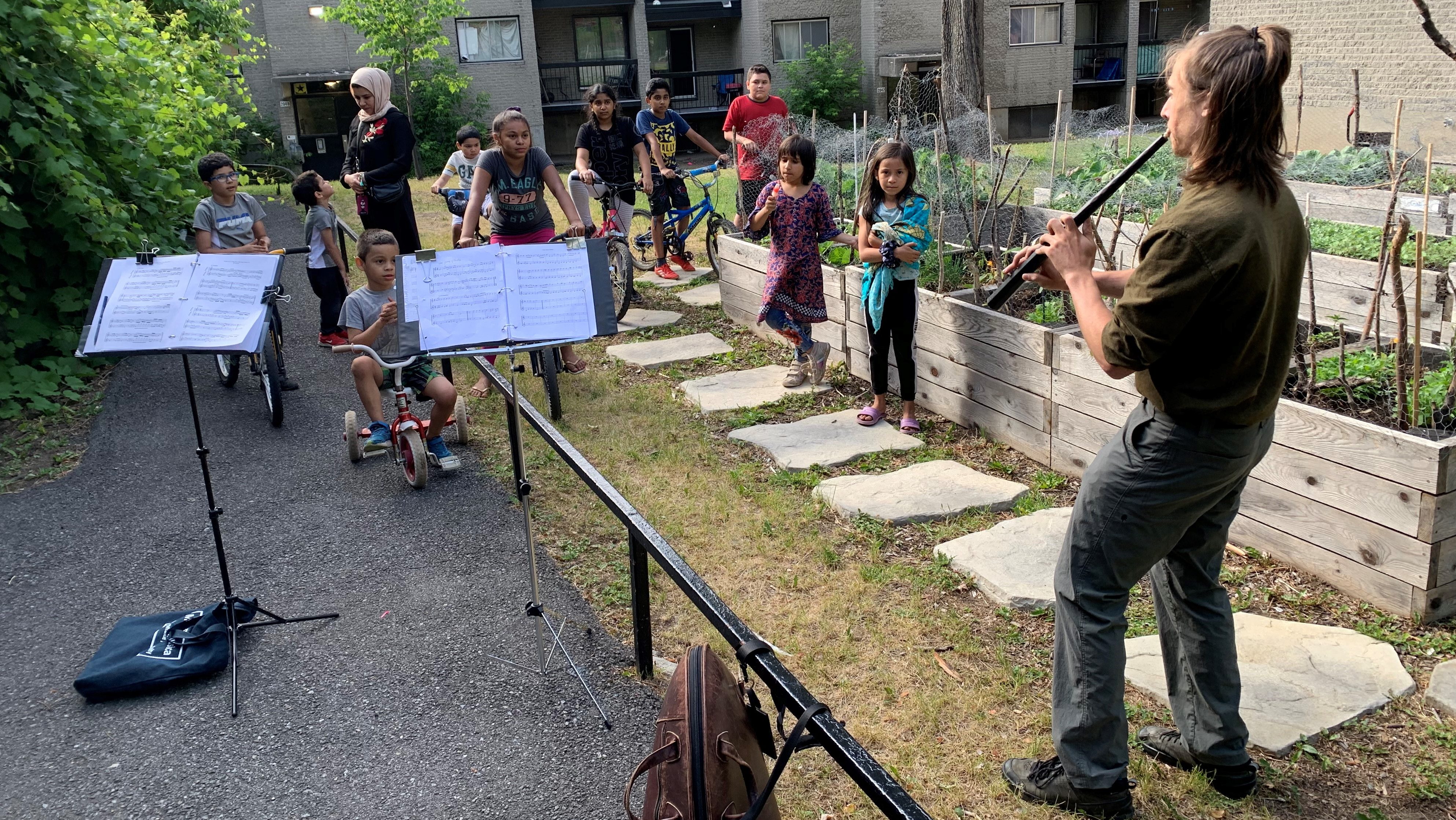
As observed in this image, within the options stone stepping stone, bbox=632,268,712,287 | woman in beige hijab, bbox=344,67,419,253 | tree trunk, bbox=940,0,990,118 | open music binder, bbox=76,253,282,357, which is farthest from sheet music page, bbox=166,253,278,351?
tree trunk, bbox=940,0,990,118

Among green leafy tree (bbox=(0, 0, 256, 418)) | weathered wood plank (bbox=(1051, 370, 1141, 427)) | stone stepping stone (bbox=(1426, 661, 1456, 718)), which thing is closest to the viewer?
stone stepping stone (bbox=(1426, 661, 1456, 718))

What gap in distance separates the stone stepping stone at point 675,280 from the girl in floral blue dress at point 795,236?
3552 mm

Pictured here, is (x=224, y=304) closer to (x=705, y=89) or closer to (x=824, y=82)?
(x=824, y=82)

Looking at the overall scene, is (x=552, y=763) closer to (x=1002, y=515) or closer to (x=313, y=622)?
(x=313, y=622)

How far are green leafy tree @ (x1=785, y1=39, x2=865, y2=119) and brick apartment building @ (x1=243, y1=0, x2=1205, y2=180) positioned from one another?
1.01 metres

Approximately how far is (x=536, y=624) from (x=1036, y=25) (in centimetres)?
2901

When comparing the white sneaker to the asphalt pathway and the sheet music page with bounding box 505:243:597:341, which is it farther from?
the sheet music page with bounding box 505:243:597:341

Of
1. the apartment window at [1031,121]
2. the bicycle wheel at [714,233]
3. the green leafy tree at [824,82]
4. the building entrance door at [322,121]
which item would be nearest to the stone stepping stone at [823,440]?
the bicycle wheel at [714,233]

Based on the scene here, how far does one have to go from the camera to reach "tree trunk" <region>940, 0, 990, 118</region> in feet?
58.1

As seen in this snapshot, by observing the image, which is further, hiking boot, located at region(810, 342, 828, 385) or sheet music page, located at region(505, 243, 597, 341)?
hiking boot, located at region(810, 342, 828, 385)

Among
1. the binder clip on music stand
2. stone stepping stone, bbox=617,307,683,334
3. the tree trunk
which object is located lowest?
stone stepping stone, bbox=617,307,683,334

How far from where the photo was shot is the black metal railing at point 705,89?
94.2 feet

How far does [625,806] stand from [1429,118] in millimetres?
16608

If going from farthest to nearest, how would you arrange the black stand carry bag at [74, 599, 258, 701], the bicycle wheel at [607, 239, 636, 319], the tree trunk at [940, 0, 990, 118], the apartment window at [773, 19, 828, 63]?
the apartment window at [773, 19, 828, 63] → the tree trunk at [940, 0, 990, 118] → the bicycle wheel at [607, 239, 636, 319] → the black stand carry bag at [74, 599, 258, 701]
